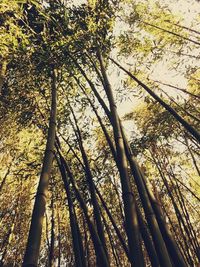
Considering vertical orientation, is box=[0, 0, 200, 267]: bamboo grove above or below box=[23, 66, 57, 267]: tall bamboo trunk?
above

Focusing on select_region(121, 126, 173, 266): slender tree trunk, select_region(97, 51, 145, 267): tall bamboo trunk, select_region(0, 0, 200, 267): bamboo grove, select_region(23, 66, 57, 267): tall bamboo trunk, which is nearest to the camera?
select_region(23, 66, 57, 267): tall bamboo trunk

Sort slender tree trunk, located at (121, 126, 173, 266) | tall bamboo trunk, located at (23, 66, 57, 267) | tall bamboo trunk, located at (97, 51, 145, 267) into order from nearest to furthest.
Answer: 1. tall bamboo trunk, located at (23, 66, 57, 267)
2. tall bamboo trunk, located at (97, 51, 145, 267)
3. slender tree trunk, located at (121, 126, 173, 266)

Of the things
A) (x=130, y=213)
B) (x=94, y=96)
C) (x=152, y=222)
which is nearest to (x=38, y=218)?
(x=130, y=213)

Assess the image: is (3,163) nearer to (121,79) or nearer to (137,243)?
(121,79)

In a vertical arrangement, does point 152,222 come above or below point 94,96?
below

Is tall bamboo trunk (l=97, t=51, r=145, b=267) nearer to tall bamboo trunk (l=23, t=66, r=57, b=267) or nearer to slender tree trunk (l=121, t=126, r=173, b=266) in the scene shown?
slender tree trunk (l=121, t=126, r=173, b=266)

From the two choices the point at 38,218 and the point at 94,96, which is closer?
the point at 38,218

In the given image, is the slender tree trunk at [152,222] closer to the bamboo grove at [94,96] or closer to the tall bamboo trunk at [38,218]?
the bamboo grove at [94,96]

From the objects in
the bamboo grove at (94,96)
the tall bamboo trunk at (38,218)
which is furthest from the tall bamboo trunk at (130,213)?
the tall bamboo trunk at (38,218)

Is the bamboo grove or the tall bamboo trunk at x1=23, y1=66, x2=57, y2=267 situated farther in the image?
the bamboo grove

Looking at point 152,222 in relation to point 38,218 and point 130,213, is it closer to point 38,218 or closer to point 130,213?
point 130,213

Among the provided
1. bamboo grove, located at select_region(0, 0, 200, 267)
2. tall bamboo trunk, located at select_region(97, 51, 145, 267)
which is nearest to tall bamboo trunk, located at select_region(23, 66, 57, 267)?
bamboo grove, located at select_region(0, 0, 200, 267)

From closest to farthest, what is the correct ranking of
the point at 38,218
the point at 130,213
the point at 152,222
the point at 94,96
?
the point at 38,218 < the point at 130,213 < the point at 152,222 < the point at 94,96

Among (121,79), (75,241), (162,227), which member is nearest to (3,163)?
(121,79)
